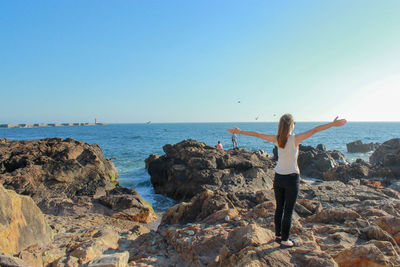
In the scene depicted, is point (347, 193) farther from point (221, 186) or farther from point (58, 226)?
point (58, 226)

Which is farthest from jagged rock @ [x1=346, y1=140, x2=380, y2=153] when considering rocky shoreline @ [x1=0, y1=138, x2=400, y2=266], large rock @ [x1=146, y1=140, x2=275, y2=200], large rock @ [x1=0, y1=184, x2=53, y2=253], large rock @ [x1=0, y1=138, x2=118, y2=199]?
large rock @ [x1=0, y1=184, x2=53, y2=253]

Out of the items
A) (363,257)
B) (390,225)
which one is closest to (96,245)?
(363,257)

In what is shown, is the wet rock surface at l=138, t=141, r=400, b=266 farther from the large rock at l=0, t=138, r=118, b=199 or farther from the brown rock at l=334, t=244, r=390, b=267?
the large rock at l=0, t=138, r=118, b=199

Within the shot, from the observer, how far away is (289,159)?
3783mm

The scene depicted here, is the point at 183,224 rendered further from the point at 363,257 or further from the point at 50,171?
the point at 50,171

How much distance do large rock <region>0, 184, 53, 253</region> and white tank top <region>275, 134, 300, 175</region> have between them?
4.29 m

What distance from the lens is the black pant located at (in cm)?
375

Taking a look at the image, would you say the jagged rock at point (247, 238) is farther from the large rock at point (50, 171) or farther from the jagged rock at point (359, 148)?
the jagged rock at point (359, 148)

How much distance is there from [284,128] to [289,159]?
450 mm

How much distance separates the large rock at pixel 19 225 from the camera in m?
4.21

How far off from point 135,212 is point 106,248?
4059 mm

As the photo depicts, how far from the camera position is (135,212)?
29.0 ft

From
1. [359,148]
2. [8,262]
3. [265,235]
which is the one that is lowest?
[359,148]

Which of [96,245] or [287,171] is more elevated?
[287,171]
